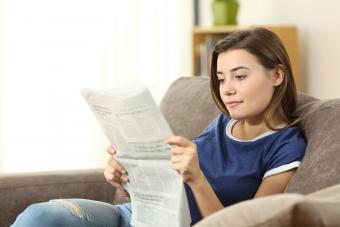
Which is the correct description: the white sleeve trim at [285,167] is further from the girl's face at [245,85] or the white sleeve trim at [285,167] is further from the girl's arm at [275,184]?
the girl's face at [245,85]

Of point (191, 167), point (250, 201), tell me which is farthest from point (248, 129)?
point (250, 201)

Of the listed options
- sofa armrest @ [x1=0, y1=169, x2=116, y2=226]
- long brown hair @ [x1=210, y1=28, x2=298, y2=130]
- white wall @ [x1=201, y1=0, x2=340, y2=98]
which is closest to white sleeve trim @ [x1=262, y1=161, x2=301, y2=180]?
long brown hair @ [x1=210, y1=28, x2=298, y2=130]

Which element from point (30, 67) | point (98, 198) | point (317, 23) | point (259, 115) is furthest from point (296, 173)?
point (30, 67)

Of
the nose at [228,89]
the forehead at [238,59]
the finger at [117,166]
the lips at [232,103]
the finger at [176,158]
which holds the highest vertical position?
the forehead at [238,59]

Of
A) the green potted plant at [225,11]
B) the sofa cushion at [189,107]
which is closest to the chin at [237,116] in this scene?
the sofa cushion at [189,107]

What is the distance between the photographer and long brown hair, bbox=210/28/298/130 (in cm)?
171

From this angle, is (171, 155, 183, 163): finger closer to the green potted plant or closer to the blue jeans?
the blue jeans

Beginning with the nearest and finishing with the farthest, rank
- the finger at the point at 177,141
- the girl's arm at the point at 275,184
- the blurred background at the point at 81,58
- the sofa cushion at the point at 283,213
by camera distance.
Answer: the sofa cushion at the point at 283,213 < the finger at the point at 177,141 < the girl's arm at the point at 275,184 < the blurred background at the point at 81,58

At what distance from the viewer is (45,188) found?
2191 mm

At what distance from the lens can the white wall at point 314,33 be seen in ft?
10.2

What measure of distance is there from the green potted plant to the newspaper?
1.96m

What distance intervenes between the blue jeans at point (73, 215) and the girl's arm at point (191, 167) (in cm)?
36

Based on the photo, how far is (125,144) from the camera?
164 cm

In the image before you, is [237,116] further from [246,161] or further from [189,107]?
[189,107]
